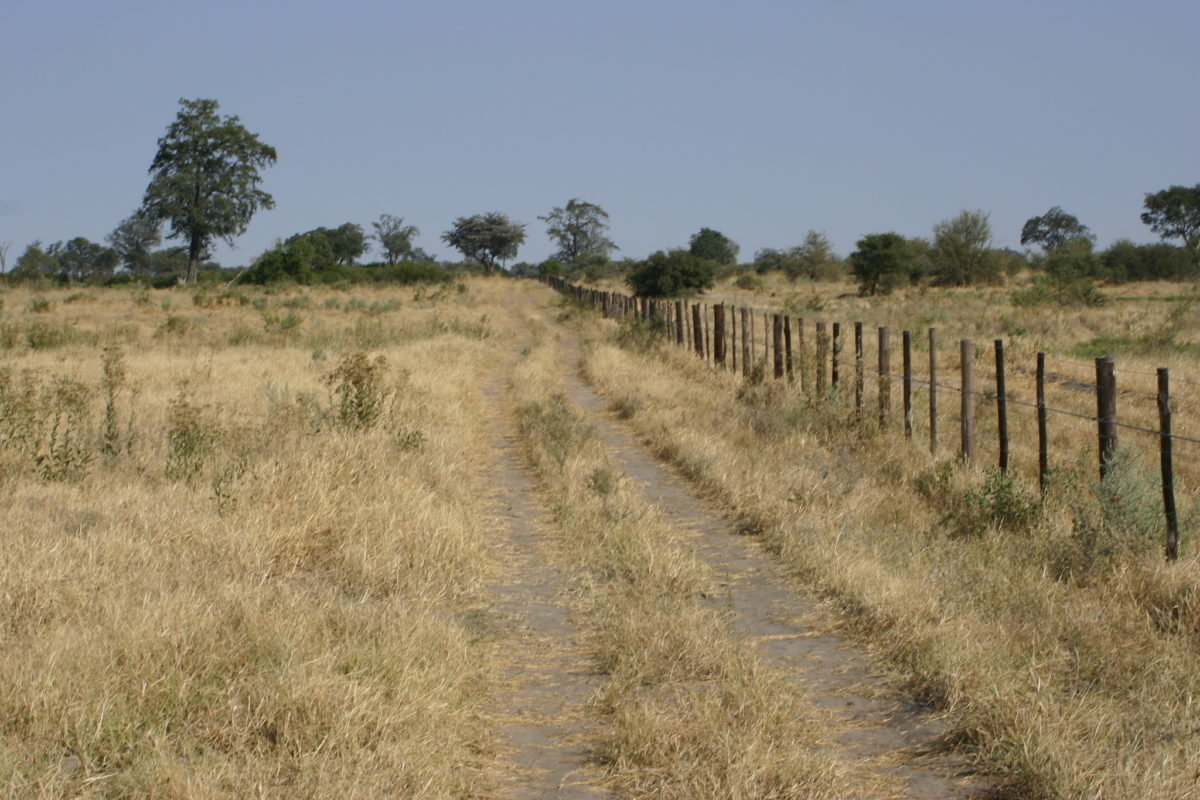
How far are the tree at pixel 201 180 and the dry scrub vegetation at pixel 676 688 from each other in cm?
6150

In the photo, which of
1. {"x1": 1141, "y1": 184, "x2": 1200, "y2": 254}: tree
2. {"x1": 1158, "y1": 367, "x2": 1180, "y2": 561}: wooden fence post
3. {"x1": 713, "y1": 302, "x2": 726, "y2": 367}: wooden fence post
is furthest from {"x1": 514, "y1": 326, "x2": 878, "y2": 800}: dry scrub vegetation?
{"x1": 1141, "y1": 184, "x2": 1200, "y2": 254}: tree

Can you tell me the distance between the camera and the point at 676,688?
18.2 ft

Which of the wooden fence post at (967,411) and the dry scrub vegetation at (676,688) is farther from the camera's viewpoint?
the wooden fence post at (967,411)

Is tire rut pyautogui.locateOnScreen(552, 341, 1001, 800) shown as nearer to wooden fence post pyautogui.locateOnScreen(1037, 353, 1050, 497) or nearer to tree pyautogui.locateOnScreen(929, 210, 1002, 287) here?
wooden fence post pyautogui.locateOnScreen(1037, 353, 1050, 497)

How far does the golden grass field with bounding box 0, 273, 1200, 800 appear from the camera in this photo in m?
4.54

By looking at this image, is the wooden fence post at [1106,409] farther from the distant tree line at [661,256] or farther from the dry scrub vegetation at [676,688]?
the distant tree line at [661,256]

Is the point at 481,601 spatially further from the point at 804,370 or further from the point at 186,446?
the point at 804,370

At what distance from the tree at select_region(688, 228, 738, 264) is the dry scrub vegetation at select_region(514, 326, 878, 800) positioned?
109 meters

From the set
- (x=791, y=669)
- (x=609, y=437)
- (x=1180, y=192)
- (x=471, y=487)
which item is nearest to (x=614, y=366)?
(x=609, y=437)

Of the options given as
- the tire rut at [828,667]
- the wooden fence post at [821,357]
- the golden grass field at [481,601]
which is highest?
the wooden fence post at [821,357]

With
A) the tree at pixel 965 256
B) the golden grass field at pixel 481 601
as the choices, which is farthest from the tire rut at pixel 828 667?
the tree at pixel 965 256

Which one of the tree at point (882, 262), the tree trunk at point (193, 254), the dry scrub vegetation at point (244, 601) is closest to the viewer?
the dry scrub vegetation at point (244, 601)

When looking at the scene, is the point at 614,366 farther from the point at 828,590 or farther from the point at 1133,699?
the point at 1133,699

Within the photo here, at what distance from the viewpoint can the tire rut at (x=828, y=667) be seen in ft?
15.5
